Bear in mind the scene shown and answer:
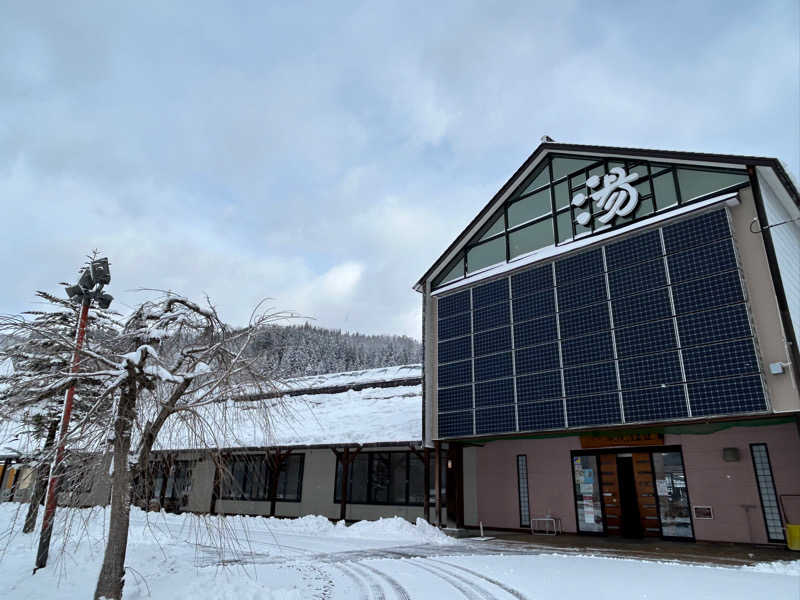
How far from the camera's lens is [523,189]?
1717 cm

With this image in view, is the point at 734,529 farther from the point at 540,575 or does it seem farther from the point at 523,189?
the point at 523,189

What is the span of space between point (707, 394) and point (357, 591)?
840 centimetres

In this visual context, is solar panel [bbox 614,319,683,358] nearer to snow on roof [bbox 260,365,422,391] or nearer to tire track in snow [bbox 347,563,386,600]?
tire track in snow [bbox 347,563,386,600]

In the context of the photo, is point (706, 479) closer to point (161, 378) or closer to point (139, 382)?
point (161, 378)

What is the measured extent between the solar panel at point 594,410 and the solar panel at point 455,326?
14.7 feet

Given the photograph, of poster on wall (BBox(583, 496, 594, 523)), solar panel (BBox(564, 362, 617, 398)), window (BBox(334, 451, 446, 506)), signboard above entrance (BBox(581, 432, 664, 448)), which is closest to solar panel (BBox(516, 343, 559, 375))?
solar panel (BBox(564, 362, 617, 398))

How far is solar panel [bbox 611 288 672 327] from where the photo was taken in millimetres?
12562

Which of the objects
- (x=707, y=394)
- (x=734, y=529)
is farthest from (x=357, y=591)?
(x=734, y=529)

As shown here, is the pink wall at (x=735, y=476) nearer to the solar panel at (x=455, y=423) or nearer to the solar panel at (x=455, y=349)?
the solar panel at (x=455, y=423)

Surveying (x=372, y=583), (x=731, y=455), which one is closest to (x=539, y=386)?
(x=731, y=455)

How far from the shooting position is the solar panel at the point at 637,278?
42.2ft

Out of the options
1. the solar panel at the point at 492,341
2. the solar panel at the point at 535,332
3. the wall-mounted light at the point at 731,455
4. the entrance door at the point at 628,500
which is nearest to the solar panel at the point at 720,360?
the solar panel at the point at 535,332

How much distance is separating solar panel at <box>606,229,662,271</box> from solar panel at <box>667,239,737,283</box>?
51cm

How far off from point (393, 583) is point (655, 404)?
7345 millimetres
